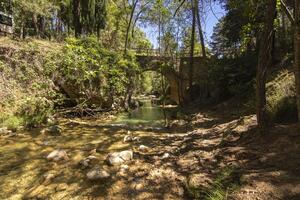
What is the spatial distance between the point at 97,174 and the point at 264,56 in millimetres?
3394

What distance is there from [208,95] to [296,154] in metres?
12.3

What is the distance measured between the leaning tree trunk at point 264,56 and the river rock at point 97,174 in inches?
109

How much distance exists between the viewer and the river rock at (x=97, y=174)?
3.97 m

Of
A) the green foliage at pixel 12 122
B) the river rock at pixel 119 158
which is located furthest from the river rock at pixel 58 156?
the green foliage at pixel 12 122

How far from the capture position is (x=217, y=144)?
502 cm

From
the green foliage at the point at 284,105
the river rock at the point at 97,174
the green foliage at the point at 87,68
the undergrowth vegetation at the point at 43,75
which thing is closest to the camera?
the river rock at the point at 97,174

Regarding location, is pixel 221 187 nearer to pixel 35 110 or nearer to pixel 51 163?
pixel 51 163

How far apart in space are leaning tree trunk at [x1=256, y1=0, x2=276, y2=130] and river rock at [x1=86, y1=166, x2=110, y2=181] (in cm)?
278

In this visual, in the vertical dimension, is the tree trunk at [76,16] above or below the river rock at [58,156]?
above

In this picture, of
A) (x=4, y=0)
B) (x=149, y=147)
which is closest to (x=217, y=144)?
(x=149, y=147)

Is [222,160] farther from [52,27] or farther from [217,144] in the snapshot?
[52,27]

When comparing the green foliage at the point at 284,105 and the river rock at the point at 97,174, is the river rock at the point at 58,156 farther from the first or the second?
the green foliage at the point at 284,105

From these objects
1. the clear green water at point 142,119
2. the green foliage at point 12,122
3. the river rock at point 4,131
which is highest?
the green foliage at point 12,122

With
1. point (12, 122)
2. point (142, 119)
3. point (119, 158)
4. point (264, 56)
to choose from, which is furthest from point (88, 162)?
point (142, 119)
